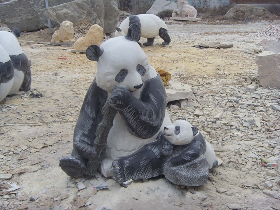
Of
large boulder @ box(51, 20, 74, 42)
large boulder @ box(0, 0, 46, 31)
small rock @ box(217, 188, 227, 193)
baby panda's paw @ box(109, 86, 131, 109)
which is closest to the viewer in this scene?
baby panda's paw @ box(109, 86, 131, 109)

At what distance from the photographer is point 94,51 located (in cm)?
243

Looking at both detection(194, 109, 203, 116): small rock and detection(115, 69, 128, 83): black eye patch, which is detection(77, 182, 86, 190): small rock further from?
detection(194, 109, 203, 116): small rock

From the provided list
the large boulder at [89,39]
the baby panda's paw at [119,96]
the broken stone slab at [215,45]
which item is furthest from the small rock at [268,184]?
Answer: the large boulder at [89,39]

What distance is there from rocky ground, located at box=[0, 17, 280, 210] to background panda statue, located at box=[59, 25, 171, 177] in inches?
10.1

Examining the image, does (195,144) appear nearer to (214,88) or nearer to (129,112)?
(129,112)

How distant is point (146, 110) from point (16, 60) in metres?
3.32

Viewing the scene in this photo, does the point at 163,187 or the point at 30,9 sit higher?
the point at 30,9

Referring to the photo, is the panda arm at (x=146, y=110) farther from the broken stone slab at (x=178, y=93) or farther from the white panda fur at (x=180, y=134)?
the broken stone slab at (x=178, y=93)

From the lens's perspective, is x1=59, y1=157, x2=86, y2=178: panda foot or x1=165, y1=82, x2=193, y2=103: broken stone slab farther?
x1=165, y1=82, x2=193, y2=103: broken stone slab

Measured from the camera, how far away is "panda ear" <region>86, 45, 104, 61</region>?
242 cm

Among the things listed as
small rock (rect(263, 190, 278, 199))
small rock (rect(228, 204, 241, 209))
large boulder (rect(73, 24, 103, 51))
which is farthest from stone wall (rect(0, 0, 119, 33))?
small rock (rect(228, 204, 241, 209))

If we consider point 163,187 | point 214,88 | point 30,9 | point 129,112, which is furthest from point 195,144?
point 30,9

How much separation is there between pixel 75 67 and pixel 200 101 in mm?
3184

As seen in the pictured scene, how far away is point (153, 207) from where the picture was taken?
252 centimetres
